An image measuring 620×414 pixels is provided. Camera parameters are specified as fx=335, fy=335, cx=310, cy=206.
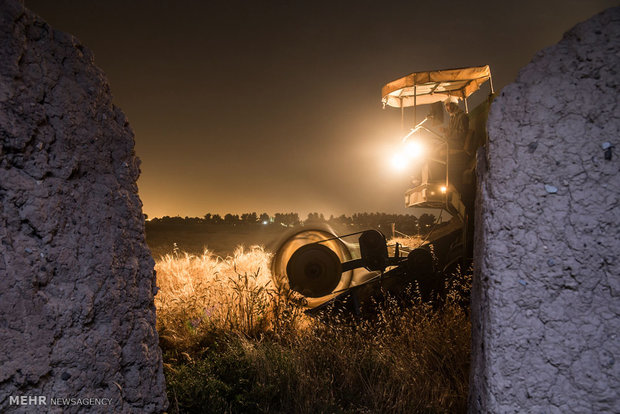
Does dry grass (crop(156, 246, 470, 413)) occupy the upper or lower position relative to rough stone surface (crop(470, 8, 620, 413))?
lower

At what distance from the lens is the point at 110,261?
6.10ft

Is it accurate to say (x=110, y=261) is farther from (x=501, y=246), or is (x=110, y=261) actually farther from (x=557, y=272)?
(x=557, y=272)

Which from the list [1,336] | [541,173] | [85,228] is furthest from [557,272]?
[1,336]

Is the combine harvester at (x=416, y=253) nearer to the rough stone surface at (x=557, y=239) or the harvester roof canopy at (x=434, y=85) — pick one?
the harvester roof canopy at (x=434, y=85)

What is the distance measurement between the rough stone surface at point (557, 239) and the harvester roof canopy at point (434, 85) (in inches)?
173

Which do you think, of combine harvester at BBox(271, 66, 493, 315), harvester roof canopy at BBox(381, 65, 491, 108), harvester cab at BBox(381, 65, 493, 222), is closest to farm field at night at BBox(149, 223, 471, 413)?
combine harvester at BBox(271, 66, 493, 315)

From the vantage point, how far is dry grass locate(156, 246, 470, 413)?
2602 millimetres

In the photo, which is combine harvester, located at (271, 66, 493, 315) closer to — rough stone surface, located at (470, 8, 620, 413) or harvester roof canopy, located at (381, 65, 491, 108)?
harvester roof canopy, located at (381, 65, 491, 108)

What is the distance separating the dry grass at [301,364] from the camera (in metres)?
2.60

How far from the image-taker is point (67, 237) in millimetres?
1721

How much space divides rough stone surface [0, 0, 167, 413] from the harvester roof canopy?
5.38 metres

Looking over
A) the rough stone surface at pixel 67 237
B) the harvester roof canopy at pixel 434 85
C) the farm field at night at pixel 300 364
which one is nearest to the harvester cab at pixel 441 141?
the harvester roof canopy at pixel 434 85

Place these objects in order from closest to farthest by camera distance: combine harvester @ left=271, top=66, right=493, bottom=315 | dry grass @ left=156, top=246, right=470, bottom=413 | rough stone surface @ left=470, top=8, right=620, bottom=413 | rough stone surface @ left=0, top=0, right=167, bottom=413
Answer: rough stone surface @ left=0, top=0, right=167, bottom=413
rough stone surface @ left=470, top=8, right=620, bottom=413
dry grass @ left=156, top=246, right=470, bottom=413
combine harvester @ left=271, top=66, right=493, bottom=315

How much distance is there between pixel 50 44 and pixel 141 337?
1686 millimetres
